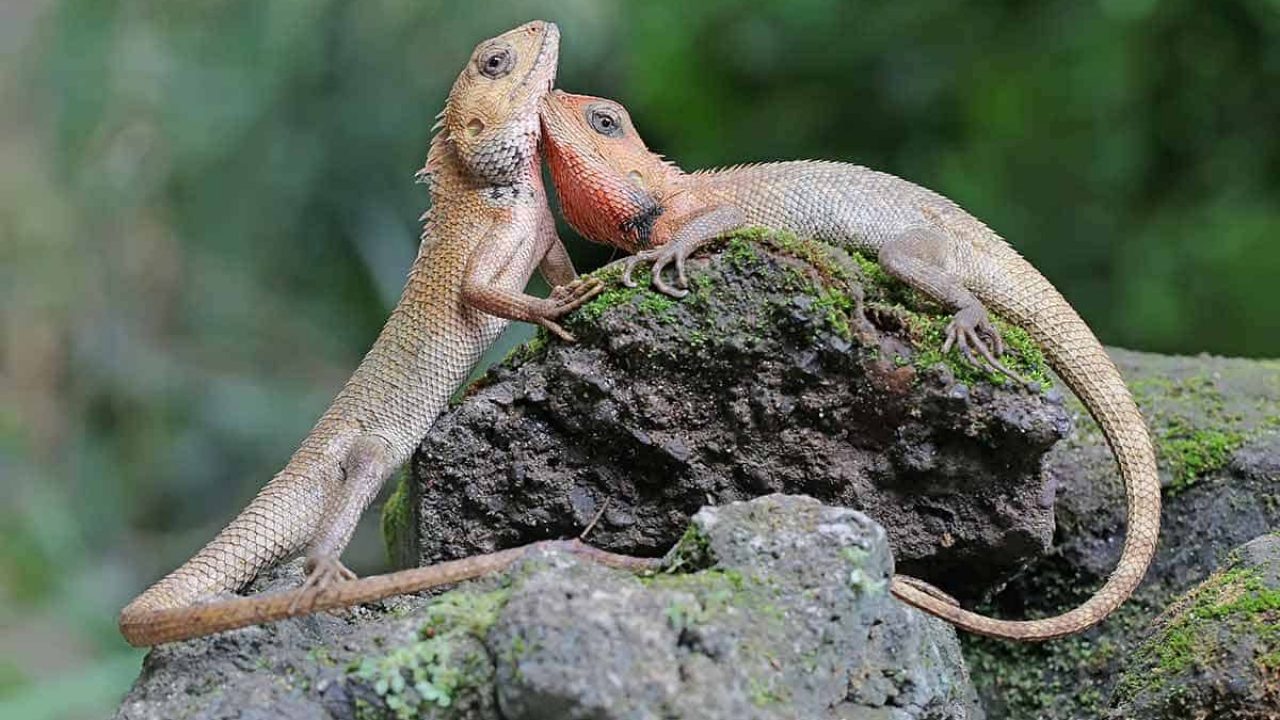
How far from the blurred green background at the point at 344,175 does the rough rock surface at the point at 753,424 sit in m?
4.23

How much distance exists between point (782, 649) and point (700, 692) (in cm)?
29

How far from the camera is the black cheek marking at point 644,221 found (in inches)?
185

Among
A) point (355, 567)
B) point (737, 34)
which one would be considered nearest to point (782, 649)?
point (355, 567)

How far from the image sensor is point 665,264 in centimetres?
407

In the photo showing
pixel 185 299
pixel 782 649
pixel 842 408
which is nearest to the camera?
pixel 782 649

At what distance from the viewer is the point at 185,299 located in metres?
9.45

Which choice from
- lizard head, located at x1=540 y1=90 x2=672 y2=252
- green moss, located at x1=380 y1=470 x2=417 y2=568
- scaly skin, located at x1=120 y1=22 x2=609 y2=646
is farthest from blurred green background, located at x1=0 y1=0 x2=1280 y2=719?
lizard head, located at x1=540 y1=90 x2=672 y2=252

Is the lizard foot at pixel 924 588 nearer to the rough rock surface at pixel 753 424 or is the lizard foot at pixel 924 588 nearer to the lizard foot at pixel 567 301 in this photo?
the rough rock surface at pixel 753 424

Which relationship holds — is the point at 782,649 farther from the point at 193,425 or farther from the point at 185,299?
the point at 185,299

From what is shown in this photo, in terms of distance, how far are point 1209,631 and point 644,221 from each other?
2256mm

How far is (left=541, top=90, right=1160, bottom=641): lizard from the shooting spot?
436cm

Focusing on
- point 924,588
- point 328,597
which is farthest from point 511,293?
point 924,588

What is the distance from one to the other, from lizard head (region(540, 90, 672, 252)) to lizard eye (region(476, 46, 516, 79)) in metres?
0.20

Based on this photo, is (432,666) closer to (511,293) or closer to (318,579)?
(318,579)
